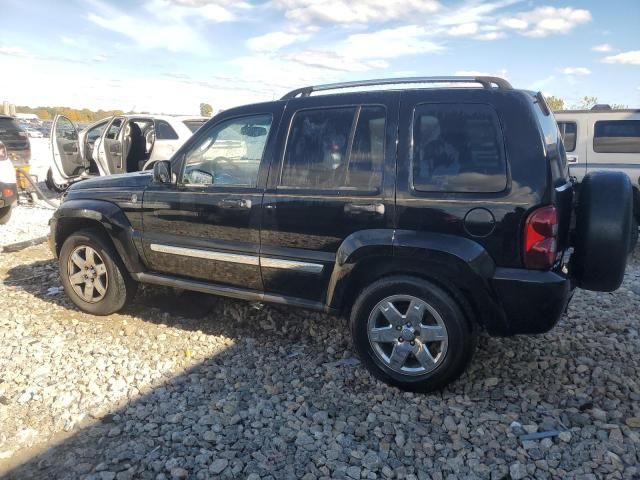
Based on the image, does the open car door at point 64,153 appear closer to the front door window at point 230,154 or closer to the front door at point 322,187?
the front door window at point 230,154

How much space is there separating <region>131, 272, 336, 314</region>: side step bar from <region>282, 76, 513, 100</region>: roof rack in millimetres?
1519

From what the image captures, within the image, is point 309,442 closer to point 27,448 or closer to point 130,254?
point 27,448

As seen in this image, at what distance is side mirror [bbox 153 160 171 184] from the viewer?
403cm

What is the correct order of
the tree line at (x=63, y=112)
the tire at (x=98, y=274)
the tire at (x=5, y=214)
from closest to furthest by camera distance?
the tire at (x=98, y=274) → the tire at (x=5, y=214) → the tree line at (x=63, y=112)

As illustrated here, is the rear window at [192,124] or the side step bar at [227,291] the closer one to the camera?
the side step bar at [227,291]

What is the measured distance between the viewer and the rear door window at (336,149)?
332 centimetres

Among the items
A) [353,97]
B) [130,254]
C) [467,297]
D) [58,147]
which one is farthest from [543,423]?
[58,147]

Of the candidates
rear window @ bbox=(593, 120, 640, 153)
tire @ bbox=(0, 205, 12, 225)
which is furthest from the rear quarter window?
tire @ bbox=(0, 205, 12, 225)

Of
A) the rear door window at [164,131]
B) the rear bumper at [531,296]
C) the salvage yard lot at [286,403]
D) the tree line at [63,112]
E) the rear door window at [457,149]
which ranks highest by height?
the tree line at [63,112]

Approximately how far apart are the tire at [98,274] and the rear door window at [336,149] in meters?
1.89

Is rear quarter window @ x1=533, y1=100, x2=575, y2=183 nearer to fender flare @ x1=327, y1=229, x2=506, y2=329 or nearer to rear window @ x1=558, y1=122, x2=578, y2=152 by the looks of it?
fender flare @ x1=327, y1=229, x2=506, y2=329

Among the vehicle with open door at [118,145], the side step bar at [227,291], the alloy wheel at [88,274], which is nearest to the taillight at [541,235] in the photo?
the side step bar at [227,291]

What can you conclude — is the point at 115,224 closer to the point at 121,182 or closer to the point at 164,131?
the point at 121,182

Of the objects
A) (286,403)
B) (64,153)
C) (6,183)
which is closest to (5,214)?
(6,183)
